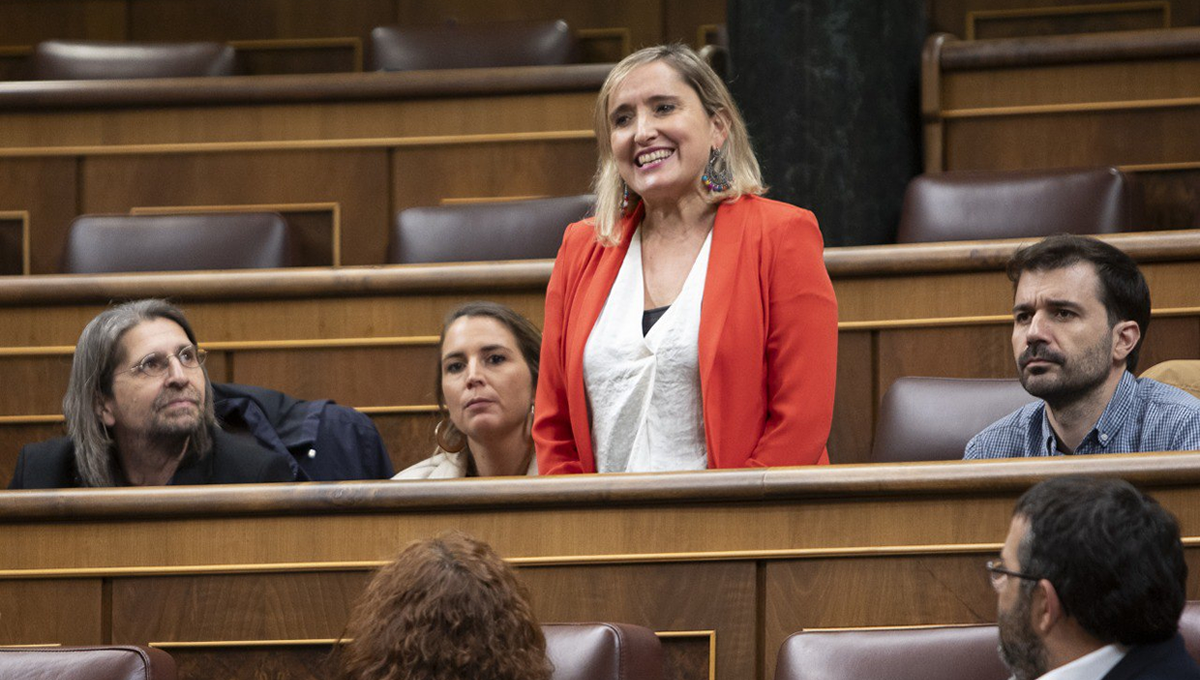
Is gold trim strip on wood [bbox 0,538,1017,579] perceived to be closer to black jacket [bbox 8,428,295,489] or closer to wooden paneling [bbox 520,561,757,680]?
wooden paneling [bbox 520,561,757,680]

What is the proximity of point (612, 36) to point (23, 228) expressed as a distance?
1.07 meters

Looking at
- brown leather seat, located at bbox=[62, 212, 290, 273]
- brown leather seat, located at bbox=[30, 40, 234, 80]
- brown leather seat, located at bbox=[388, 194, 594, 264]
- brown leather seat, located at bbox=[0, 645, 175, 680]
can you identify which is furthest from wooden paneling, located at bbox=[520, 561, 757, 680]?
brown leather seat, located at bbox=[30, 40, 234, 80]

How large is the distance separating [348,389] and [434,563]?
2.86ft

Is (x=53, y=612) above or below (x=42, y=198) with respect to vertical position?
below

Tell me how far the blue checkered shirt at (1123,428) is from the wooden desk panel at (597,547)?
20 centimetres

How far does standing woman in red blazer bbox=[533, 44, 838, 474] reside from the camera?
1.19 meters

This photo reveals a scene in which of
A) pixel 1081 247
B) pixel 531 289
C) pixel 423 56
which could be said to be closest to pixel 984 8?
pixel 423 56

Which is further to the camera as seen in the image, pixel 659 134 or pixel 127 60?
pixel 127 60

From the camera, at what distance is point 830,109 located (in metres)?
2.00

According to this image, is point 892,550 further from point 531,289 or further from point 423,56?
point 423,56

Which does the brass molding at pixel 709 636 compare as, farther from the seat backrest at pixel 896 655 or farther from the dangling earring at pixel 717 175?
the dangling earring at pixel 717 175

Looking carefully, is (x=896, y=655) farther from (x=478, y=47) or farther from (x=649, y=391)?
(x=478, y=47)

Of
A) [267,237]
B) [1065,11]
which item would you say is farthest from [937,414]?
[1065,11]

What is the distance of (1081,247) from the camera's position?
127 centimetres
